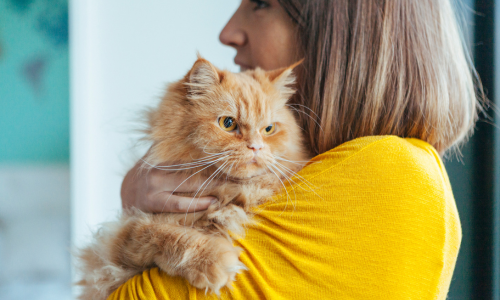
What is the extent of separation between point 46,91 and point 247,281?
92.2 inches

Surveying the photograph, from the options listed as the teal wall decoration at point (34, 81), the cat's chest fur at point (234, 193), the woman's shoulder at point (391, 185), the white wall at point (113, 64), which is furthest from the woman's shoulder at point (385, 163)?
the teal wall decoration at point (34, 81)

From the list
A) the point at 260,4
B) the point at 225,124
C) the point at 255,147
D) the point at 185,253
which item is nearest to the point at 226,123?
the point at 225,124

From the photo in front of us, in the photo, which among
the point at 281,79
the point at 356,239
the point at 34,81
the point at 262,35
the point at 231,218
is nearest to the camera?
the point at 356,239

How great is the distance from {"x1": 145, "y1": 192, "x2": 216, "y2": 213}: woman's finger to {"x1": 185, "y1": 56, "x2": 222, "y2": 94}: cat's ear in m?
0.36

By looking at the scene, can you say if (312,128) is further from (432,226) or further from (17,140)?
→ (17,140)

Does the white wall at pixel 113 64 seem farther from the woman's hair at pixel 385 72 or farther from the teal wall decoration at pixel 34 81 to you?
the woman's hair at pixel 385 72

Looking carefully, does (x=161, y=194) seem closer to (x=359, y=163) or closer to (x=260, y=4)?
(x=359, y=163)

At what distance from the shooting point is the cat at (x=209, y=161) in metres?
1.00

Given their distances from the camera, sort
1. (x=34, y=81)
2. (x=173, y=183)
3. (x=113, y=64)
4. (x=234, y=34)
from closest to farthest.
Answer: (x=173, y=183) < (x=234, y=34) < (x=34, y=81) < (x=113, y=64)

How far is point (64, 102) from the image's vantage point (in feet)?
8.23

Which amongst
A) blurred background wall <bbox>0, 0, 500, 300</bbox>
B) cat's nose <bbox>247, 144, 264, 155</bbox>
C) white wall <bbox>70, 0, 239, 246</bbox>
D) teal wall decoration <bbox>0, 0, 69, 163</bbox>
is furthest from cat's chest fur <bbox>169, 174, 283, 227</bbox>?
teal wall decoration <bbox>0, 0, 69, 163</bbox>

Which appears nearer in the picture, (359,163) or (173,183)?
(359,163)

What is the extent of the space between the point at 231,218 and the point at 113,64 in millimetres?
2228

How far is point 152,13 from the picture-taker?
279 cm
